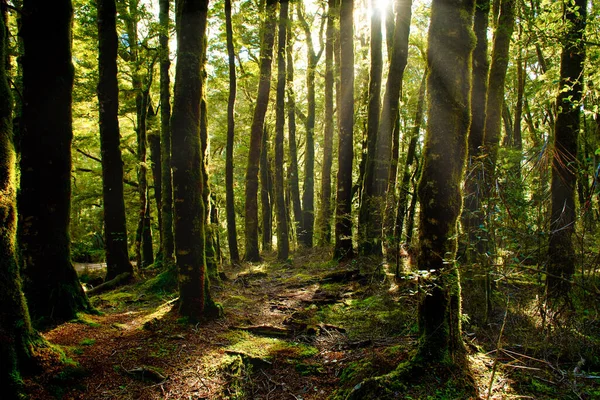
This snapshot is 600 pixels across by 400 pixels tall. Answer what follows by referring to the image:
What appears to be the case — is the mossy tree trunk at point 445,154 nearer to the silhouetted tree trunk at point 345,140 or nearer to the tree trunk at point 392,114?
the tree trunk at point 392,114

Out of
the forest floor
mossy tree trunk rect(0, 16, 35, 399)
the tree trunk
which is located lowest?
the forest floor

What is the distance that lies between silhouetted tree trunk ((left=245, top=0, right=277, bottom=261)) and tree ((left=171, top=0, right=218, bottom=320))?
7.80 metres

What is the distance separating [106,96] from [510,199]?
437 inches

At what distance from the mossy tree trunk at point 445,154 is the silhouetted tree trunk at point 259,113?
10705 millimetres

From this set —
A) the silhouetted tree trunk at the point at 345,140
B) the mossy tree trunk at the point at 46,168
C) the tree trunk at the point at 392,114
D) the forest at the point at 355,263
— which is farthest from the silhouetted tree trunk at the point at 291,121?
the mossy tree trunk at the point at 46,168

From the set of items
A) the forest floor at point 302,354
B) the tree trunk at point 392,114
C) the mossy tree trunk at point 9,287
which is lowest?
the forest floor at point 302,354

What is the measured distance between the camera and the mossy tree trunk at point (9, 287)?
3.46 m

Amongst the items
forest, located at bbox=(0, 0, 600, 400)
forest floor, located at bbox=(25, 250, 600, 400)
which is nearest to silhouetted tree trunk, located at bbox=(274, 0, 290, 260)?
forest, located at bbox=(0, 0, 600, 400)

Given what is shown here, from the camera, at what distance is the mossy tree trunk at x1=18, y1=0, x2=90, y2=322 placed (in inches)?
228

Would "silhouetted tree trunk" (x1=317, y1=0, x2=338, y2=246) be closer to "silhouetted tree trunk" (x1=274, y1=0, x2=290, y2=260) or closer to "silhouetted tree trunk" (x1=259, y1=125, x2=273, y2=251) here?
"silhouetted tree trunk" (x1=274, y1=0, x2=290, y2=260)

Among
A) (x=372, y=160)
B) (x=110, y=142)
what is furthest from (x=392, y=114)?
(x=110, y=142)

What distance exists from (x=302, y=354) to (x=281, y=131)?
12.6 meters

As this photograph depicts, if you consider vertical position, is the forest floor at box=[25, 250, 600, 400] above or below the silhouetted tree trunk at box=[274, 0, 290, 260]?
below

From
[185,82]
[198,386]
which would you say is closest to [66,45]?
[185,82]
